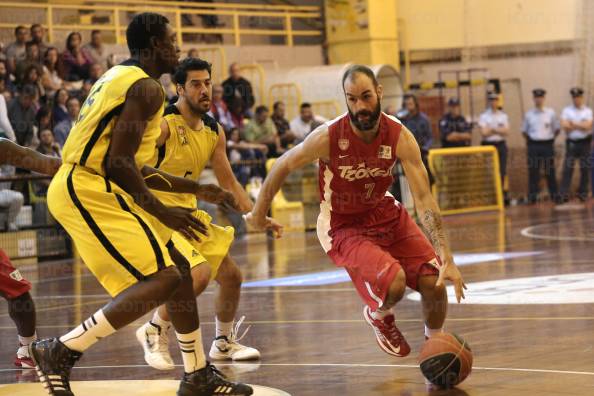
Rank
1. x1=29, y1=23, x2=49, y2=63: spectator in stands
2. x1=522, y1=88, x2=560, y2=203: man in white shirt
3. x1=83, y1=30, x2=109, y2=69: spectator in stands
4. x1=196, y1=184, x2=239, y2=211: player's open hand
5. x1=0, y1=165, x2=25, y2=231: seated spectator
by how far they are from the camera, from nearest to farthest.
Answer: x1=196, y1=184, x2=239, y2=211: player's open hand, x1=0, y1=165, x2=25, y2=231: seated spectator, x1=29, y1=23, x2=49, y2=63: spectator in stands, x1=83, y1=30, x2=109, y2=69: spectator in stands, x1=522, y1=88, x2=560, y2=203: man in white shirt

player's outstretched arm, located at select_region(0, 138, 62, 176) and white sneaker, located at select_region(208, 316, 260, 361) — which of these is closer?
player's outstretched arm, located at select_region(0, 138, 62, 176)

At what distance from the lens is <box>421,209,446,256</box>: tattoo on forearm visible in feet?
24.3

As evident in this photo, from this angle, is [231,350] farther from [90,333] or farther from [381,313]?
[90,333]

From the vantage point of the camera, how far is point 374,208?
795 cm

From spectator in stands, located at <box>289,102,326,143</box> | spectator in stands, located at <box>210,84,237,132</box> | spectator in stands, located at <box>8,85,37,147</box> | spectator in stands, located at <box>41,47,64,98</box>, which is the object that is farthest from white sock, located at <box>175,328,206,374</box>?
spectator in stands, located at <box>289,102,326,143</box>

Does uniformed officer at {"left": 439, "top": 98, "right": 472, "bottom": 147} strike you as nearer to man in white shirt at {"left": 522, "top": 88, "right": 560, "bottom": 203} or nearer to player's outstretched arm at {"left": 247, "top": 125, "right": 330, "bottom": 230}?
man in white shirt at {"left": 522, "top": 88, "right": 560, "bottom": 203}

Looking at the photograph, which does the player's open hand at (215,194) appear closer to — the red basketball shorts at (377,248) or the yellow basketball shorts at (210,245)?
the yellow basketball shorts at (210,245)

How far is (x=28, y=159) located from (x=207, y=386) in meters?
2.01

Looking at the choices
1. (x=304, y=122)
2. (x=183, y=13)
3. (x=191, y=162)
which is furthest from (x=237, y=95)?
(x=191, y=162)

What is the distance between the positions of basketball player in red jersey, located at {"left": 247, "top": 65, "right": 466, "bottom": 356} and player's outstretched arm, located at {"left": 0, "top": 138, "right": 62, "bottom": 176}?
4.46ft

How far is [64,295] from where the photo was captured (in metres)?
13.4

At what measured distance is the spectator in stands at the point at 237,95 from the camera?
22703mm

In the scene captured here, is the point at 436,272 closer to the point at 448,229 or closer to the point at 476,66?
the point at 448,229

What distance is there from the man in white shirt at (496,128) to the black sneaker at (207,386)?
19.4 metres
